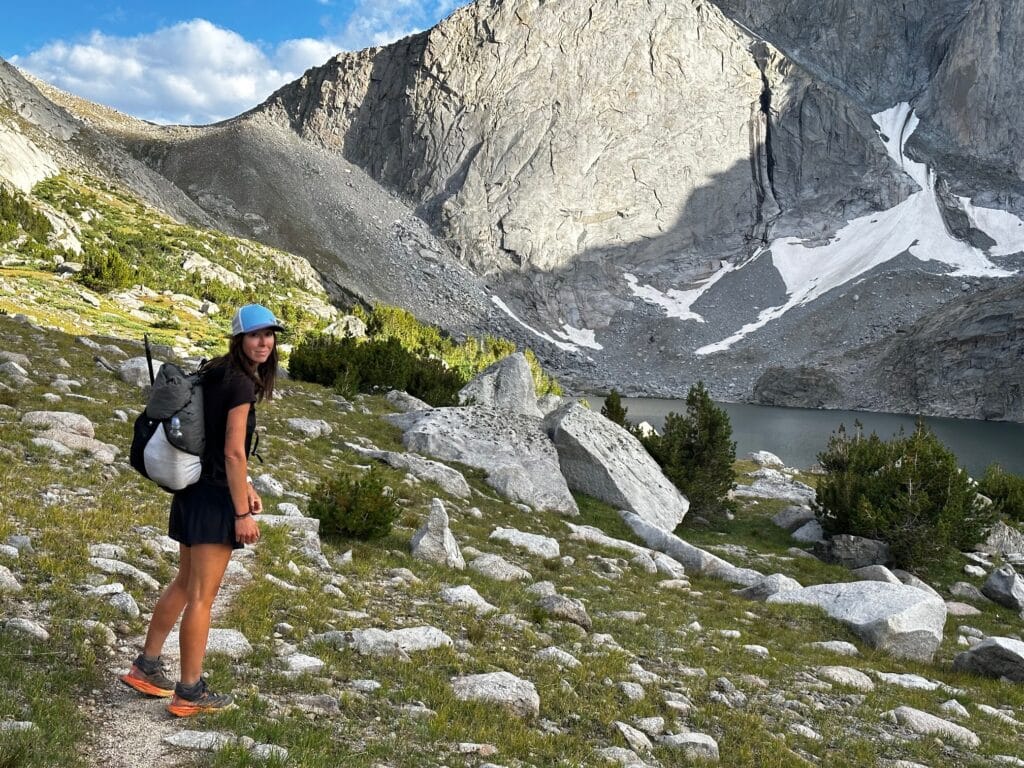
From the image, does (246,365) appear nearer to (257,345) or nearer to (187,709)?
(257,345)

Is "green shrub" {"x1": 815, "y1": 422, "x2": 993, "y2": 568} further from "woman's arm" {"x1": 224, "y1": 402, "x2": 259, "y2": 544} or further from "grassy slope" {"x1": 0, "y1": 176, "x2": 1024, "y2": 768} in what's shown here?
"woman's arm" {"x1": 224, "y1": 402, "x2": 259, "y2": 544}

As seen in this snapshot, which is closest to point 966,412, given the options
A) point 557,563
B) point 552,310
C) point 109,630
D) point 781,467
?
point 552,310

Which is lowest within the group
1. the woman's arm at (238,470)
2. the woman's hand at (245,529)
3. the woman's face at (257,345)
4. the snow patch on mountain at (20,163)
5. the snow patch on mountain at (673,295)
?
the woman's hand at (245,529)

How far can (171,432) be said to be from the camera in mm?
4633

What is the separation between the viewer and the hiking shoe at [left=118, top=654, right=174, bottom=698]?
4.95 metres

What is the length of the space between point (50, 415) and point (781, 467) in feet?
130

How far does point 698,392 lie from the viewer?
80.3 ft

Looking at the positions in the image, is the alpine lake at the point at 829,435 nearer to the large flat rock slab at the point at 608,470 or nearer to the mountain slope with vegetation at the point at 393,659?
the large flat rock slab at the point at 608,470

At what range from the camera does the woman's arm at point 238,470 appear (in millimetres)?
4863

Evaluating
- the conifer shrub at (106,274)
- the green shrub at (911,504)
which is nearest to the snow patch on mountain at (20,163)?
the conifer shrub at (106,274)

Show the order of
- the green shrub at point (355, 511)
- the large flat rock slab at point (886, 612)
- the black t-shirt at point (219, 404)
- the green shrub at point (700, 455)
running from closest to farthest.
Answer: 1. the black t-shirt at point (219, 404)
2. the green shrub at point (355, 511)
3. the large flat rock slab at point (886, 612)
4. the green shrub at point (700, 455)

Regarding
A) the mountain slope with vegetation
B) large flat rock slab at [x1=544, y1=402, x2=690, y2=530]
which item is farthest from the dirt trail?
large flat rock slab at [x1=544, y1=402, x2=690, y2=530]

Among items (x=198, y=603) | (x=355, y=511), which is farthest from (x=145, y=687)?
(x=355, y=511)

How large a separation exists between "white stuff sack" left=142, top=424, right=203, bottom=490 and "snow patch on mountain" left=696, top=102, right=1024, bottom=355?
486 feet
